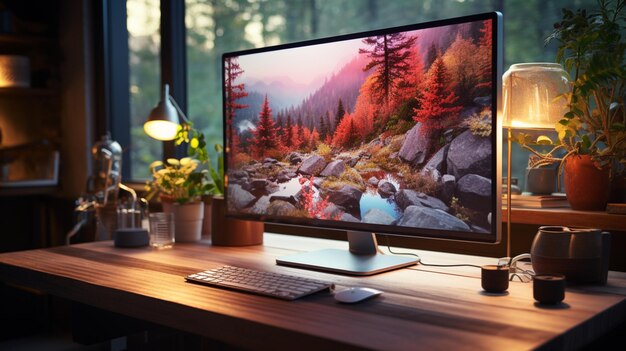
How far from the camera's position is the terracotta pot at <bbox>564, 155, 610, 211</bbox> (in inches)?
61.0

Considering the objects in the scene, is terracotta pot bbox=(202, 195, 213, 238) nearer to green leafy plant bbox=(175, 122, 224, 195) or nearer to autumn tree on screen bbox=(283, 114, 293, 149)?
green leafy plant bbox=(175, 122, 224, 195)

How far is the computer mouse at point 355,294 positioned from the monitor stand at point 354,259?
225 mm

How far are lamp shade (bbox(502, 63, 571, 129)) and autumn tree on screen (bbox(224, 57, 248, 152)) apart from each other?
70cm

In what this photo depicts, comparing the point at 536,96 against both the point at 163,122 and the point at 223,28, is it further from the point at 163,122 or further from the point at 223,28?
the point at 223,28

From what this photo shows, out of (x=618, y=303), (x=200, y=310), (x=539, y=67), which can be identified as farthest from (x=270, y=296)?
(x=539, y=67)

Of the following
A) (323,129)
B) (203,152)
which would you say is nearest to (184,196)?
(203,152)

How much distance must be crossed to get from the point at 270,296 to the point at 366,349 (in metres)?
0.36

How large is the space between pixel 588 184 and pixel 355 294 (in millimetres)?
691

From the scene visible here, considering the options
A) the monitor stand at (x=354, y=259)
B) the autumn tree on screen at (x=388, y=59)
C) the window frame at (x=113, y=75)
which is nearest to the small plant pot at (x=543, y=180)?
the monitor stand at (x=354, y=259)

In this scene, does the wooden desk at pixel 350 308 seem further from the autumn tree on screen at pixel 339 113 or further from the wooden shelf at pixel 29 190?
the wooden shelf at pixel 29 190

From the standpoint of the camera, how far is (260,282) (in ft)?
4.36

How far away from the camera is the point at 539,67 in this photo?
153 centimetres

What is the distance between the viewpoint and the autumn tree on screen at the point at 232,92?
182 centimetres

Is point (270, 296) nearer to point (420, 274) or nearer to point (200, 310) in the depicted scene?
point (200, 310)
